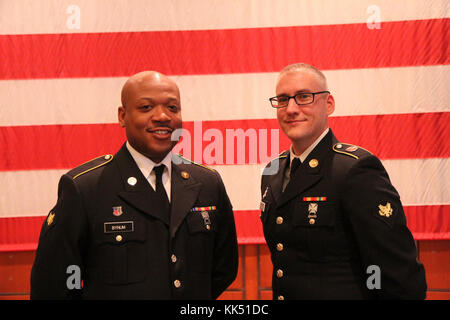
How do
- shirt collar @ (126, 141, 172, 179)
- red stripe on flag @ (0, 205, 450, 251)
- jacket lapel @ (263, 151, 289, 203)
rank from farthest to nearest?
red stripe on flag @ (0, 205, 450, 251), jacket lapel @ (263, 151, 289, 203), shirt collar @ (126, 141, 172, 179)

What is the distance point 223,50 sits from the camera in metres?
2.10

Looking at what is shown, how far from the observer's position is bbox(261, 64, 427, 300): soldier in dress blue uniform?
3.92 ft

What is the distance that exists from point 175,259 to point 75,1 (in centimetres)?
159

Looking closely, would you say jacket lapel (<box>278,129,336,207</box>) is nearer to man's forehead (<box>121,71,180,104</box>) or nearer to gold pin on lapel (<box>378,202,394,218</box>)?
gold pin on lapel (<box>378,202,394,218</box>)

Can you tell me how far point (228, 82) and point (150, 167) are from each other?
95cm

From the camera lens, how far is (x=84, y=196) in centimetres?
123

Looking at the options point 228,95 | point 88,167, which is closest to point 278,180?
point 88,167

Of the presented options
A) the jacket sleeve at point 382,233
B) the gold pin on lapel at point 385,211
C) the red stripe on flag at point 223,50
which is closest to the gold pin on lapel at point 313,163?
the jacket sleeve at point 382,233

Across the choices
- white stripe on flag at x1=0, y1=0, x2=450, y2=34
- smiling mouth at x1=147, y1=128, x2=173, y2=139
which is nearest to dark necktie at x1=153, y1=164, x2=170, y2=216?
smiling mouth at x1=147, y1=128, x2=173, y2=139

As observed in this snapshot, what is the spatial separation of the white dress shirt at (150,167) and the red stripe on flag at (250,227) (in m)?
0.82

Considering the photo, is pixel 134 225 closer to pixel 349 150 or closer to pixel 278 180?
pixel 278 180

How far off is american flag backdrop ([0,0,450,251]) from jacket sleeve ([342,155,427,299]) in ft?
2.86

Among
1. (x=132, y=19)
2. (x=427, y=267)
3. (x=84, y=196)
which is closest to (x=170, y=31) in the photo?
(x=132, y=19)

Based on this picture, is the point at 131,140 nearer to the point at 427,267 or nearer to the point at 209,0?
the point at 209,0
